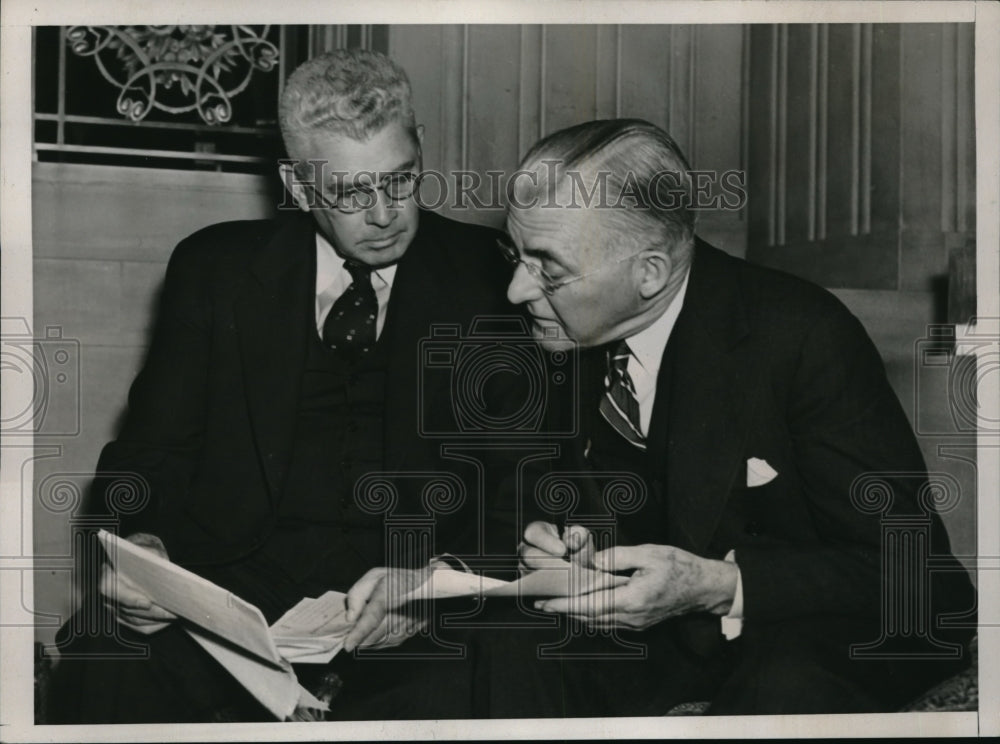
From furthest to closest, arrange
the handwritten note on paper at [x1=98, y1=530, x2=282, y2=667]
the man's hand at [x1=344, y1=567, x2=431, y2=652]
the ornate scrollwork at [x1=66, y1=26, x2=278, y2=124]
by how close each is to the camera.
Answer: the ornate scrollwork at [x1=66, y1=26, x2=278, y2=124], the man's hand at [x1=344, y1=567, x2=431, y2=652], the handwritten note on paper at [x1=98, y1=530, x2=282, y2=667]

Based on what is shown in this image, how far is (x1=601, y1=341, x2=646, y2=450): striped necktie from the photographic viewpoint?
262 cm

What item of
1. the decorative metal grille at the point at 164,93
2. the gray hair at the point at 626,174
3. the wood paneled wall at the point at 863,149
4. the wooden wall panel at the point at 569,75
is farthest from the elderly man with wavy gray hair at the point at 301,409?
the wood paneled wall at the point at 863,149

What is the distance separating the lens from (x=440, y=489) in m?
2.62

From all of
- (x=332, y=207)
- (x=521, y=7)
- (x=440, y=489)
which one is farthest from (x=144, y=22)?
(x=440, y=489)

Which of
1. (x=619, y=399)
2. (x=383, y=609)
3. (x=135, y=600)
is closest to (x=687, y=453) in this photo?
(x=619, y=399)

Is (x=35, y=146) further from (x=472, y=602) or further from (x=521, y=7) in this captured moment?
(x=472, y=602)

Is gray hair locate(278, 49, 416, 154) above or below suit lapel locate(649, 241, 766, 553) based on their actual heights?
above

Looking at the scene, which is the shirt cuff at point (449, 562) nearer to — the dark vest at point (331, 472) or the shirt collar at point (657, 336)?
the dark vest at point (331, 472)

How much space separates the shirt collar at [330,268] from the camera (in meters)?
2.66

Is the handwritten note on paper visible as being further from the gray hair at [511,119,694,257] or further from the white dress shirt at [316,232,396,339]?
the gray hair at [511,119,694,257]

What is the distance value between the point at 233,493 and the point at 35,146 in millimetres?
993

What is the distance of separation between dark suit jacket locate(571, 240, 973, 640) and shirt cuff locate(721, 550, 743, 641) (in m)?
0.01

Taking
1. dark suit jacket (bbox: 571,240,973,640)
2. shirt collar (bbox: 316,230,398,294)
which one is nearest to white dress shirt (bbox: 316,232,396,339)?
shirt collar (bbox: 316,230,398,294)

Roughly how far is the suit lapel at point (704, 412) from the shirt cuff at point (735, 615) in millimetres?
100
